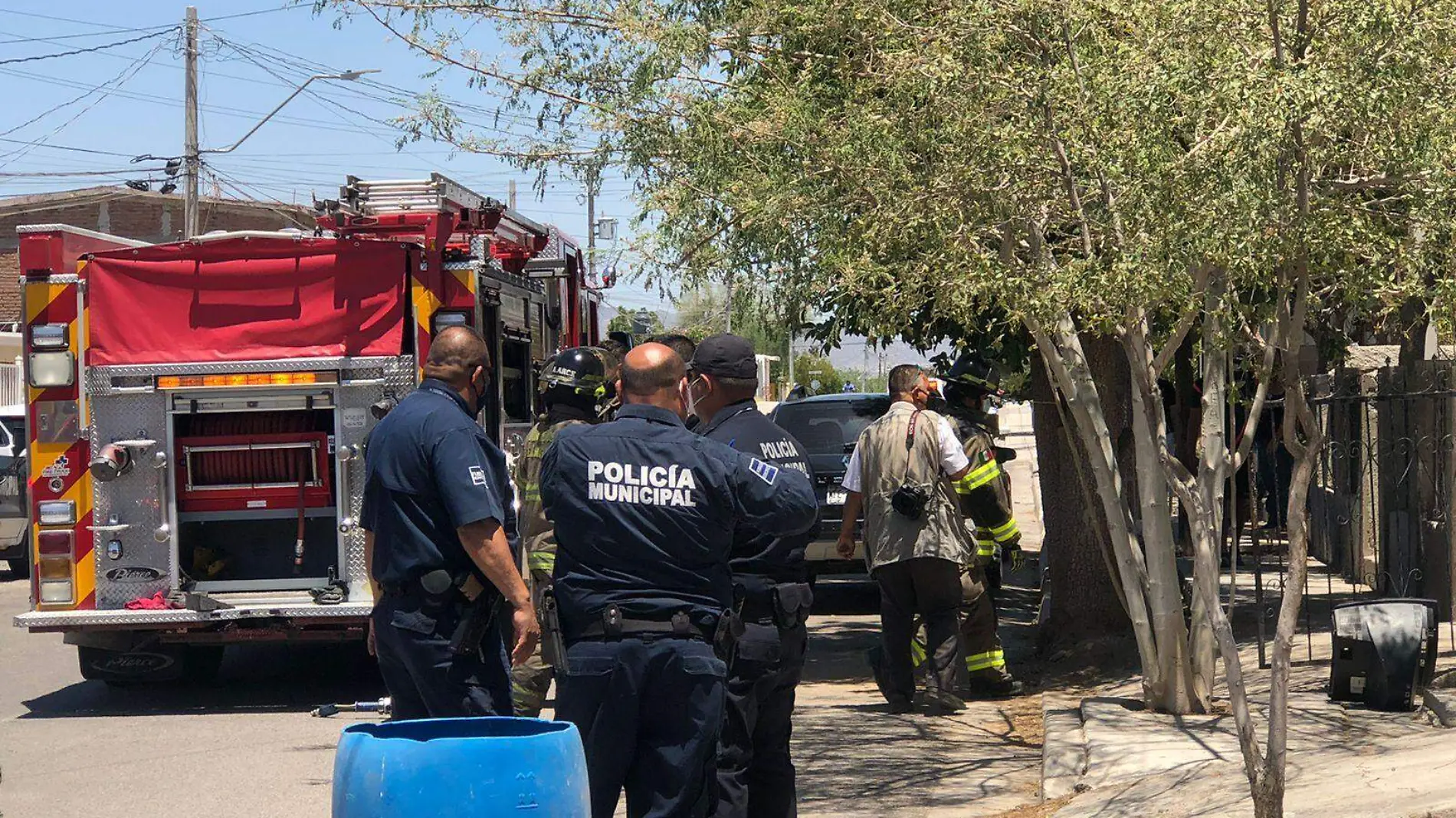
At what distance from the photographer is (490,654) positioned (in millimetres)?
5453

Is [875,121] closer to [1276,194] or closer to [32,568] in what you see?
[1276,194]

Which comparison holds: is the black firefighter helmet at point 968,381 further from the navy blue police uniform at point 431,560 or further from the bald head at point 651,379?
the bald head at point 651,379

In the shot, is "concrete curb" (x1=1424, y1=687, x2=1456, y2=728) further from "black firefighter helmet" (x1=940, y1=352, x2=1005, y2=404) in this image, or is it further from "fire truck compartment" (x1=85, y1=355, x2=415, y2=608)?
"fire truck compartment" (x1=85, y1=355, x2=415, y2=608)

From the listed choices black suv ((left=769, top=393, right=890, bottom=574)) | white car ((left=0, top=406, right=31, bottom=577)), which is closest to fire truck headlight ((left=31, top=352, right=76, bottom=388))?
black suv ((left=769, top=393, right=890, bottom=574))

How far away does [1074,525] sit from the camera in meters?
10.8

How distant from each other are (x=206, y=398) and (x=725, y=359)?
4848 millimetres

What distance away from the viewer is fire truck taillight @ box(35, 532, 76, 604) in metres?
9.27

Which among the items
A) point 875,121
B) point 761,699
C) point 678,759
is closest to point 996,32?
point 875,121

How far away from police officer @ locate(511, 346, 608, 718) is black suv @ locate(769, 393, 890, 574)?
5.21m

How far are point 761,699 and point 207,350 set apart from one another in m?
5.20

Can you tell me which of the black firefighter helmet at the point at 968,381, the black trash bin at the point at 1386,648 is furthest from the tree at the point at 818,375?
the black trash bin at the point at 1386,648

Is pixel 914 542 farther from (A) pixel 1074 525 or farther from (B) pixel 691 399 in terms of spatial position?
(B) pixel 691 399

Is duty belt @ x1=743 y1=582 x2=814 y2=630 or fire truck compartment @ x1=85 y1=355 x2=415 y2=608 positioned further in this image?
fire truck compartment @ x1=85 y1=355 x2=415 y2=608

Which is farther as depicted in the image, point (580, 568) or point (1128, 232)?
point (1128, 232)
